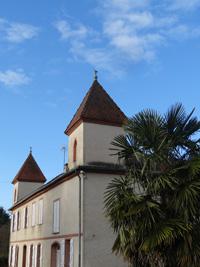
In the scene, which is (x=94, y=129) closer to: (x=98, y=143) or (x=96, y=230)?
(x=98, y=143)

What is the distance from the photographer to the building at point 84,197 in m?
14.5

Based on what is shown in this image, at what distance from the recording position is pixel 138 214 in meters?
9.73

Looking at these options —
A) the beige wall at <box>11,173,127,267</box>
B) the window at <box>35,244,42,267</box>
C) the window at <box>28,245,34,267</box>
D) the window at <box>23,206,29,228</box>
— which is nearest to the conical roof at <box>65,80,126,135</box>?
the beige wall at <box>11,173,127,267</box>

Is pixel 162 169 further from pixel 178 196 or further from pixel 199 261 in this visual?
pixel 199 261

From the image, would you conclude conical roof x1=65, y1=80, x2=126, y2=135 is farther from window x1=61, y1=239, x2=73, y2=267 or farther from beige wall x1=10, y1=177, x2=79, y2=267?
window x1=61, y1=239, x2=73, y2=267

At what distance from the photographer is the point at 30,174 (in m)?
34.0

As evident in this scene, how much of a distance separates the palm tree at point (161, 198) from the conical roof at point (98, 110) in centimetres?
579

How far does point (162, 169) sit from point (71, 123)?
9.10m

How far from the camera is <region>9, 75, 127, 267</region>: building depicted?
1454cm

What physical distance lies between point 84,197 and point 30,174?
2012 cm

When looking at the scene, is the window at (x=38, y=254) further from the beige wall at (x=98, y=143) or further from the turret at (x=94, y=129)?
the beige wall at (x=98, y=143)

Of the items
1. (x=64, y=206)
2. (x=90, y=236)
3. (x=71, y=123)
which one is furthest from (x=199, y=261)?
(x=71, y=123)

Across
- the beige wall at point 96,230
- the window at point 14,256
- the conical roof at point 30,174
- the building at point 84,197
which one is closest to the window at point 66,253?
the building at point 84,197

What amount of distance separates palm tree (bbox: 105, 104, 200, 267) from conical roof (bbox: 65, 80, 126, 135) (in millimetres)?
5789
